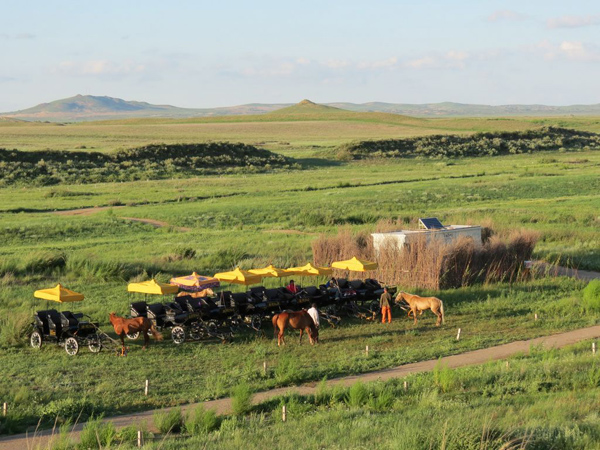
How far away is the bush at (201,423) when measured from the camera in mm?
12586

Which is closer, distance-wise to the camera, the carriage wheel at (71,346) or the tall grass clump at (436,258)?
the carriage wheel at (71,346)

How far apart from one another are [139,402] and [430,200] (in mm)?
42169

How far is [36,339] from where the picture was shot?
785 inches

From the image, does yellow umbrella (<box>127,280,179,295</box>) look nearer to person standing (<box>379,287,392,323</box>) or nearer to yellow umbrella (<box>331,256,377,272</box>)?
person standing (<box>379,287,392,323</box>)

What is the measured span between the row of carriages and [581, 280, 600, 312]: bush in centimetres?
A: 590

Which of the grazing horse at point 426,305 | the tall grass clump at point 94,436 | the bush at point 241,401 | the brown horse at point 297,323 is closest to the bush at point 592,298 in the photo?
the grazing horse at point 426,305

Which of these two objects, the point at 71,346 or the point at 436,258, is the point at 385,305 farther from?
the point at 71,346

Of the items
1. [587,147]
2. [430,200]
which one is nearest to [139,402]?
[430,200]

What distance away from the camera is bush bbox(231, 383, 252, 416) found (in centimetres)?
1384

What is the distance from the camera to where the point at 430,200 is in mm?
55531

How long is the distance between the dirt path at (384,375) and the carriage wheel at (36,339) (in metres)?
6.23

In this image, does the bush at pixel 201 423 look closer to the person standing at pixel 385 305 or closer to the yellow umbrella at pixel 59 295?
the yellow umbrella at pixel 59 295

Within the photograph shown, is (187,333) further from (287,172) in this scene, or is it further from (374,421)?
(287,172)

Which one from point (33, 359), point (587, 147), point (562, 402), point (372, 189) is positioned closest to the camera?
point (562, 402)
